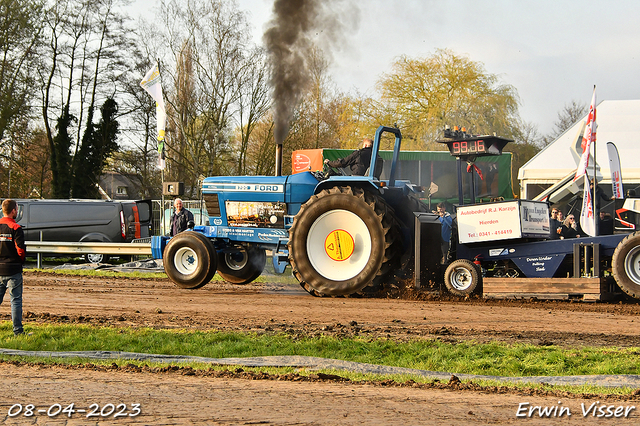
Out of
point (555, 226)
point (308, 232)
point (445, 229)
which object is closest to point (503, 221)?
point (445, 229)

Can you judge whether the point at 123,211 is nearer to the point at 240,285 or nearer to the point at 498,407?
the point at 240,285

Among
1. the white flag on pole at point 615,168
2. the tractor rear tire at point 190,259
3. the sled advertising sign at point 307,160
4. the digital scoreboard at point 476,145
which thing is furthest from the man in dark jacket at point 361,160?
the sled advertising sign at point 307,160

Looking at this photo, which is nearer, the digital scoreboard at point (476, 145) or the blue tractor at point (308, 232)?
the blue tractor at point (308, 232)

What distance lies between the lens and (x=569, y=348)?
6.39m

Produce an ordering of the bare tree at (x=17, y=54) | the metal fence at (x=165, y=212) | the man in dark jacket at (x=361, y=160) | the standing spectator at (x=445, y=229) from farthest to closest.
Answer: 1. the bare tree at (x=17, y=54)
2. the metal fence at (x=165, y=212)
3. the man in dark jacket at (x=361, y=160)
4. the standing spectator at (x=445, y=229)

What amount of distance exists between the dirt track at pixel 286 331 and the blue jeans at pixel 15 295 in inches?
37.7

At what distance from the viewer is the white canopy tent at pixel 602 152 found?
19.5 meters

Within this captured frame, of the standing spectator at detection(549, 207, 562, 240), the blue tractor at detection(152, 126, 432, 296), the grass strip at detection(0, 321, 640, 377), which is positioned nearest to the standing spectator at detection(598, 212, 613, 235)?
the standing spectator at detection(549, 207, 562, 240)

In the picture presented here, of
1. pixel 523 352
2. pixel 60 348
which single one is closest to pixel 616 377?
pixel 523 352

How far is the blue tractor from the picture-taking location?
9.98 metres

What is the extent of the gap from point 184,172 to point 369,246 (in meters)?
23.4

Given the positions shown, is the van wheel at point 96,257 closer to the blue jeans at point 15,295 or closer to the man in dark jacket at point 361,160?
the man in dark jacket at point 361,160

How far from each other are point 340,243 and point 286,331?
3.18 m

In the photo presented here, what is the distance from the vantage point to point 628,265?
954 centimetres
